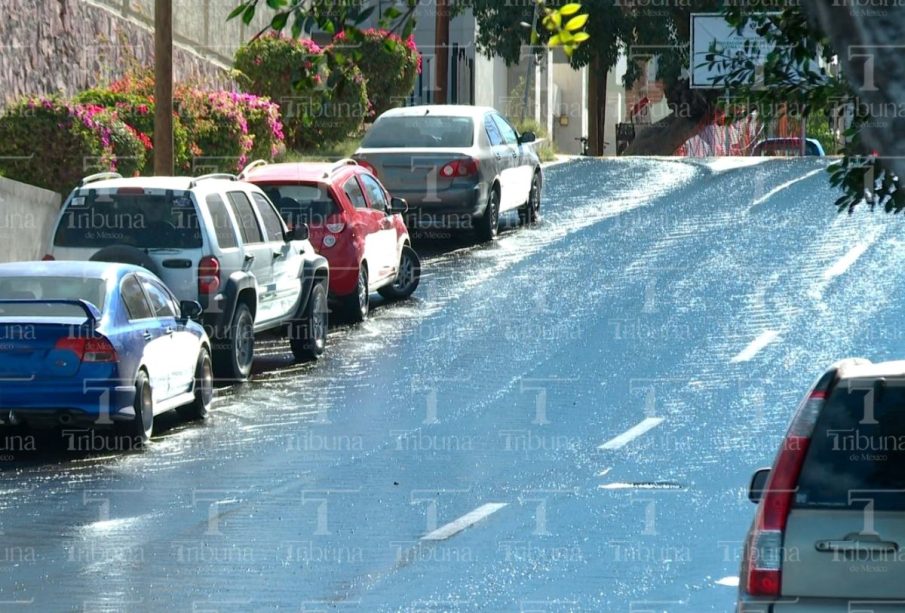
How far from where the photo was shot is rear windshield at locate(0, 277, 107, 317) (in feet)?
49.5

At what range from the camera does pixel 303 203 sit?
21.8 m

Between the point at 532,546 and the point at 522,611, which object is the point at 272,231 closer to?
the point at 532,546

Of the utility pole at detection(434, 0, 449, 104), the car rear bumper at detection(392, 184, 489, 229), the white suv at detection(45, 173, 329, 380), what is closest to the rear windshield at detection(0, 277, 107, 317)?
the white suv at detection(45, 173, 329, 380)

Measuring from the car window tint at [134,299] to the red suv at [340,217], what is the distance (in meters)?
5.65

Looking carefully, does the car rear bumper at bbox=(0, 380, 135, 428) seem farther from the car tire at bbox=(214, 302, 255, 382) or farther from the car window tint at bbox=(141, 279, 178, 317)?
the car tire at bbox=(214, 302, 255, 382)

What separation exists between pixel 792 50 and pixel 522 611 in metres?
4.15

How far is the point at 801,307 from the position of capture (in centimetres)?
2181

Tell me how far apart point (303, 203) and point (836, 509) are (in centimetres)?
1523

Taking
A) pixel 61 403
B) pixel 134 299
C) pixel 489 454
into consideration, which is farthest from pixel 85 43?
pixel 489 454

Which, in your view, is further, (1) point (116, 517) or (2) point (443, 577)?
(1) point (116, 517)

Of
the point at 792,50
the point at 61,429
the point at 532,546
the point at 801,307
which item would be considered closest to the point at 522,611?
the point at 532,546

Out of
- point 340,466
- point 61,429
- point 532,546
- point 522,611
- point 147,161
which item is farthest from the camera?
point 147,161

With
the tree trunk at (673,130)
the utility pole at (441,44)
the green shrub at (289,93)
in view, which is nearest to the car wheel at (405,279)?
the green shrub at (289,93)

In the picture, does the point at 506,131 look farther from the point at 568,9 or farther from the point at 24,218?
the point at 568,9
